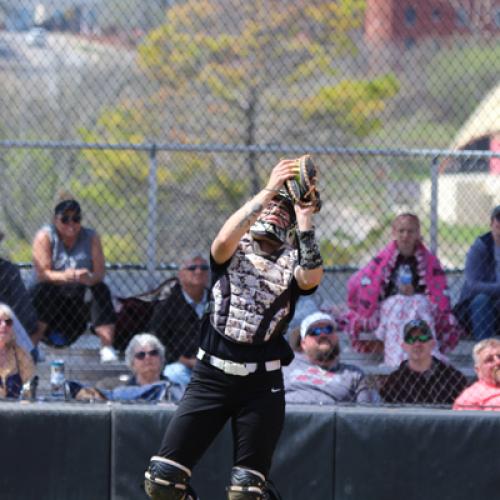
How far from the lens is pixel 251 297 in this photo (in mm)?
5129

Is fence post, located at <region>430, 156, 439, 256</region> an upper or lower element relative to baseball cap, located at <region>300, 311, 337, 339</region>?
upper

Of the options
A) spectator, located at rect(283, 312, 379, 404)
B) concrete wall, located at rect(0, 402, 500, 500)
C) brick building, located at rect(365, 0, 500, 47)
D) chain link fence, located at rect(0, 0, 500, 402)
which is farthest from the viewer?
chain link fence, located at rect(0, 0, 500, 402)

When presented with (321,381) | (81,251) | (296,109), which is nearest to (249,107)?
(296,109)

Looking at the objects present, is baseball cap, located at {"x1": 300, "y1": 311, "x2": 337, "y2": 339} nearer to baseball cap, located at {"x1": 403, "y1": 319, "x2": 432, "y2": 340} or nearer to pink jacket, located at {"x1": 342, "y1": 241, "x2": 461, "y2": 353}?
baseball cap, located at {"x1": 403, "y1": 319, "x2": 432, "y2": 340}

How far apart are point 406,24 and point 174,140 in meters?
4.22

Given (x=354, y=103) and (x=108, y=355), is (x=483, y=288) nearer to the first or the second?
(x=108, y=355)

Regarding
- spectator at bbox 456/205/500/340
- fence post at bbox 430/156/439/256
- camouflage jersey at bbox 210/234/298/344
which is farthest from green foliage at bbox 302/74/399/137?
camouflage jersey at bbox 210/234/298/344

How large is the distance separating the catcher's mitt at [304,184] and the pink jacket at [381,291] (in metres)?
2.82

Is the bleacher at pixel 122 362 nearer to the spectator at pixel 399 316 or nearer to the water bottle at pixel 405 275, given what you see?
the spectator at pixel 399 316

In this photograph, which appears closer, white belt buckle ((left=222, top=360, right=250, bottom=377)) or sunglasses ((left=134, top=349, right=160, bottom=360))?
white belt buckle ((left=222, top=360, right=250, bottom=377))

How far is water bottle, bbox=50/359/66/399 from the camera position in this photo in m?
6.71

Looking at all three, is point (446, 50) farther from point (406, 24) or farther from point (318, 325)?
point (318, 325)

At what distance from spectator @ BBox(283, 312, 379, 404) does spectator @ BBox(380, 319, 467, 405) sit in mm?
184

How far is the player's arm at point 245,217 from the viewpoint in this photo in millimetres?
4984
